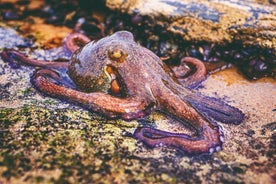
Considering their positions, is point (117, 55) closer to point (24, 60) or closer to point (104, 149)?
point (104, 149)

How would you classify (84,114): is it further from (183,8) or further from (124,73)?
(183,8)

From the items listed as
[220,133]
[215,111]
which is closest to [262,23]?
[215,111]

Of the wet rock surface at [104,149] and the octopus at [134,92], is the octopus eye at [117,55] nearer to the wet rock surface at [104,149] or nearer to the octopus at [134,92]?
the octopus at [134,92]

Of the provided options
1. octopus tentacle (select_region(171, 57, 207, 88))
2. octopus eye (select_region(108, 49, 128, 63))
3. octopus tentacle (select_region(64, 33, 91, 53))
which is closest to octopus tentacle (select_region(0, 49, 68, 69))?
octopus tentacle (select_region(64, 33, 91, 53))

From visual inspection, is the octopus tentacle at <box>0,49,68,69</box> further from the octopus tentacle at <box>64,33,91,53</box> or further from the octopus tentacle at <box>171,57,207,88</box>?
the octopus tentacle at <box>171,57,207,88</box>

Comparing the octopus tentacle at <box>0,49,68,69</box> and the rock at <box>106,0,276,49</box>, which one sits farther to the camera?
the rock at <box>106,0,276,49</box>
